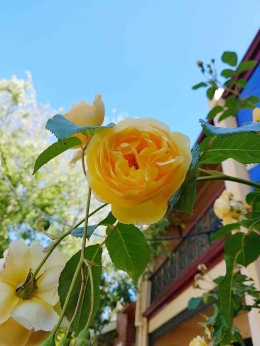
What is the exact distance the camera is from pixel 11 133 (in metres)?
10.2

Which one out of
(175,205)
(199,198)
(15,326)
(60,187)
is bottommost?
(15,326)

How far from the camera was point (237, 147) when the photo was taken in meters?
0.54

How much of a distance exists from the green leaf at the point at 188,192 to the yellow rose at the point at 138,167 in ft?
0.07

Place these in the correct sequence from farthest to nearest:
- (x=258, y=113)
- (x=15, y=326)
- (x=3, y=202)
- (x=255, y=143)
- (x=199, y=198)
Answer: (x=3, y=202) → (x=199, y=198) → (x=258, y=113) → (x=255, y=143) → (x=15, y=326)

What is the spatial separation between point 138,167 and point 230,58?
175 cm

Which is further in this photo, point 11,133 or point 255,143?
point 11,133

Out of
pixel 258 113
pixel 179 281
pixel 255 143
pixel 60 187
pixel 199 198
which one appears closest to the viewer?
pixel 255 143

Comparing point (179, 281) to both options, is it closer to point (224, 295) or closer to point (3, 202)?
point (224, 295)

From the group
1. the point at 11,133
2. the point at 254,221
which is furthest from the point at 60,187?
the point at 254,221

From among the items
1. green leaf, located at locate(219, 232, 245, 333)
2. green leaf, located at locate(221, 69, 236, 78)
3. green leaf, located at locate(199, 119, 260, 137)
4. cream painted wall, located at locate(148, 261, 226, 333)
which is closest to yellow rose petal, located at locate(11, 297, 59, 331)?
green leaf, located at locate(199, 119, 260, 137)

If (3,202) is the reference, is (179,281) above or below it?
below

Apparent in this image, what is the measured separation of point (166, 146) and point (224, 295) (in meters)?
0.55

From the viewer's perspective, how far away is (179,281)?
4512 millimetres

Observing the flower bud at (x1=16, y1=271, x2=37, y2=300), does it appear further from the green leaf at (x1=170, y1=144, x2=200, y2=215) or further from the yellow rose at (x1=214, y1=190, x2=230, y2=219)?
the yellow rose at (x1=214, y1=190, x2=230, y2=219)
